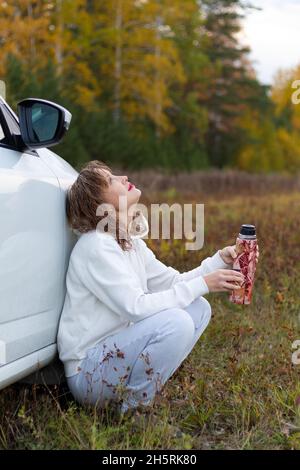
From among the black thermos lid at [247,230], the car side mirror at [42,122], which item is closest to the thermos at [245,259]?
the black thermos lid at [247,230]

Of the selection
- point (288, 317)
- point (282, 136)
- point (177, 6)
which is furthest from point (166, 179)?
point (282, 136)

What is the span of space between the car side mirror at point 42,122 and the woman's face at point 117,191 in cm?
42

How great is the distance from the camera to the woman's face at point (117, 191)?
3.12 m

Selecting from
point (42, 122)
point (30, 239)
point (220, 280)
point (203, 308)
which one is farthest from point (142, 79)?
point (30, 239)

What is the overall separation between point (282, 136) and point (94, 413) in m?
45.1

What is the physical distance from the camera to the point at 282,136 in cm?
4641

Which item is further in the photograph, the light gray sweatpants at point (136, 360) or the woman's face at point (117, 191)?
the woman's face at point (117, 191)

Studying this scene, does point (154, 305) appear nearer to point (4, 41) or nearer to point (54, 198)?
point (54, 198)

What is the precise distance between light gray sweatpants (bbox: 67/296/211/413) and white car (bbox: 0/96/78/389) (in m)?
0.21

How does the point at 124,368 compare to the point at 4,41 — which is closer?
the point at 124,368

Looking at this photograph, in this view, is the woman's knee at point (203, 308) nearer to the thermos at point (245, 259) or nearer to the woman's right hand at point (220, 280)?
the thermos at point (245, 259)

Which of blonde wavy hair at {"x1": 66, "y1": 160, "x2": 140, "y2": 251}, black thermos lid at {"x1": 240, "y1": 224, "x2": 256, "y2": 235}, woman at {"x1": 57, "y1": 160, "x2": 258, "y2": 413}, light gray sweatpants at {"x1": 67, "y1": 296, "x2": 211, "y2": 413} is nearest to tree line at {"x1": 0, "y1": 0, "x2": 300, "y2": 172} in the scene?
black thermos lid at {"x1": 240, "y1": 224, "x2": 256, "y2": 235}

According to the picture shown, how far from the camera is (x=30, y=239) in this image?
270 cm

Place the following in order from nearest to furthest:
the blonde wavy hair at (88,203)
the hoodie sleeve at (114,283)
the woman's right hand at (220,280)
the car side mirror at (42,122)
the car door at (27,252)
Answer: the car door at (27,252) < the car side mirror at (42,122) < the hoodie sleeve at (114,283) < the blonde wavy hair at (88,203) < the woman's right hand at (220,280)
